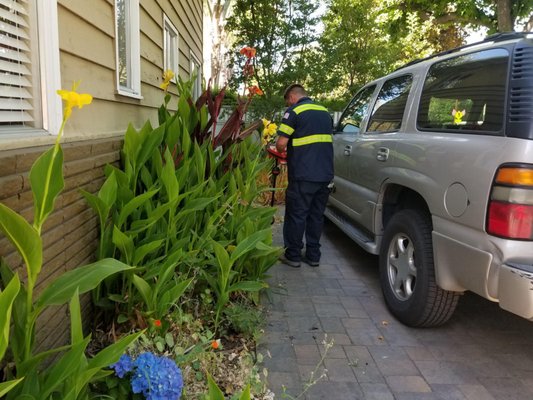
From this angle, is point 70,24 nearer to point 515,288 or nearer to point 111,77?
point 111,77

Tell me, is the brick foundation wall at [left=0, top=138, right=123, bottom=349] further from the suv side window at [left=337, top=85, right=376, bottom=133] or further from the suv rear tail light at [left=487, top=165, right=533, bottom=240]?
the suv side window at [left=337, top=85, right=376, bottom=133]

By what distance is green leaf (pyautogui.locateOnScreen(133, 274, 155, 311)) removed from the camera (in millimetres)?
2346

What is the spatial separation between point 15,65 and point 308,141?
2949 millimetres

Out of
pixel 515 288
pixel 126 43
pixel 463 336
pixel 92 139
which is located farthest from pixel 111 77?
pixel 463 336

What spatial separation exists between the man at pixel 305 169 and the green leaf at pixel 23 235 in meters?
3.35

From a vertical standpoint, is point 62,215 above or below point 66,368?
above

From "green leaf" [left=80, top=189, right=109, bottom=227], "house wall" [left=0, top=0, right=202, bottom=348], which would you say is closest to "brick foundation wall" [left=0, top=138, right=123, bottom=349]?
"house wall" [left=0, top=0, right=202, bottom=348]

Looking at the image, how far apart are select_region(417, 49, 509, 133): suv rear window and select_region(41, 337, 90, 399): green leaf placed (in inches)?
95.0

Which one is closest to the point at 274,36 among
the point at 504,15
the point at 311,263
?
the point at 504,15

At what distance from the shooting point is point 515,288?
230 centimetres

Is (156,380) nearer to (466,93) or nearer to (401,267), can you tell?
(401,267)

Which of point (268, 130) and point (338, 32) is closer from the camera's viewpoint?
point (268, 130)

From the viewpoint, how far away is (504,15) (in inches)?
331

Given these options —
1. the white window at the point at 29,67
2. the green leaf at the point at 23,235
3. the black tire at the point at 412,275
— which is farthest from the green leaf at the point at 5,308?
the black tire at the point at 412,275
